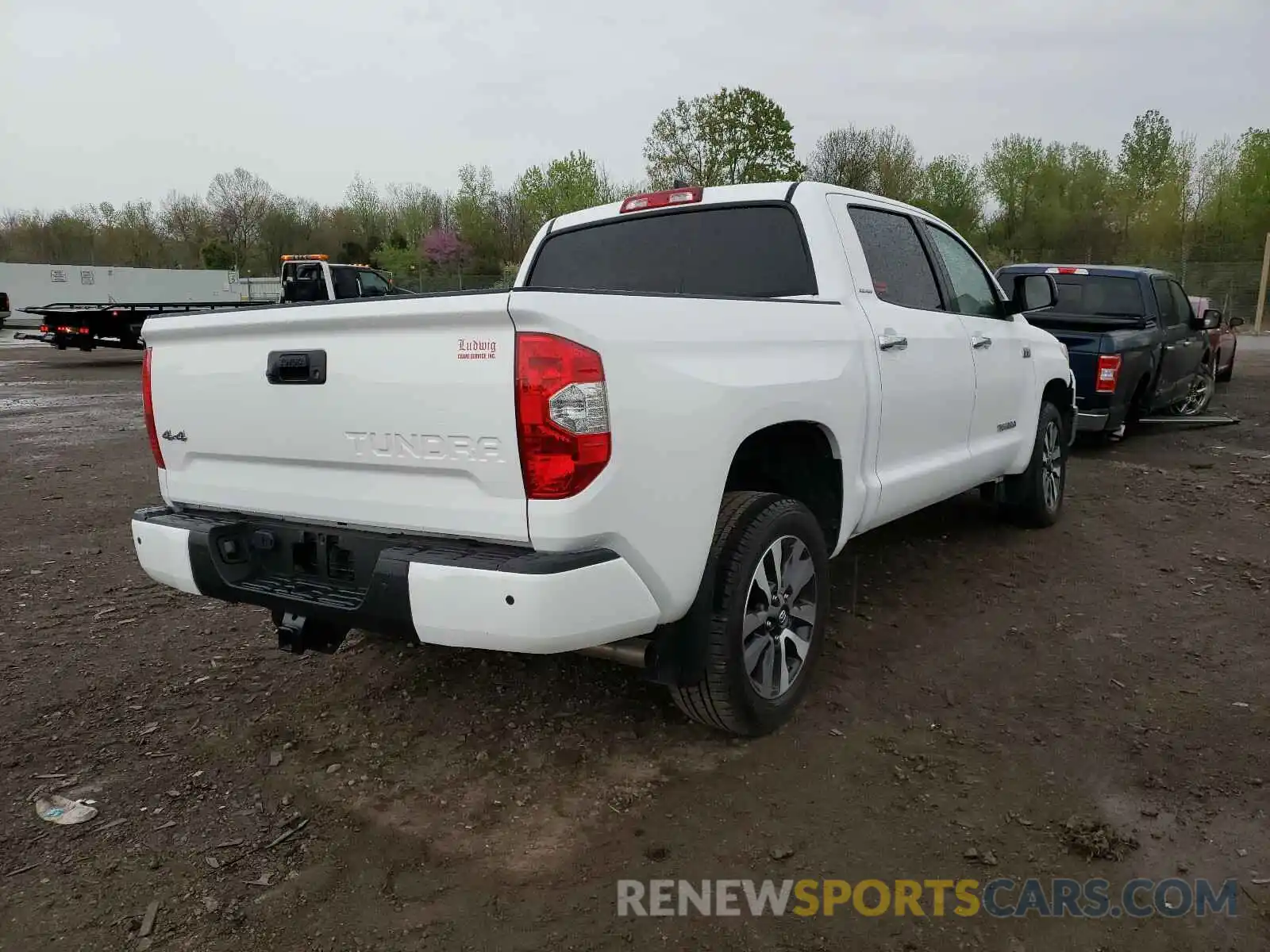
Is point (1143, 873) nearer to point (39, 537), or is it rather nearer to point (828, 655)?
point (828, 655)

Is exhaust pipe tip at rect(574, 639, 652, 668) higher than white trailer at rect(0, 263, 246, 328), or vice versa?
white trailer at rect(0, 263, 246, 328)

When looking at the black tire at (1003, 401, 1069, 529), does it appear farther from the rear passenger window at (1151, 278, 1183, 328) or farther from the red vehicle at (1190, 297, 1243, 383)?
the red vehicle at (1190, 297, 1243, 383)

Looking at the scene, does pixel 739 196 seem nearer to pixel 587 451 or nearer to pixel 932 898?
pixel 587 451

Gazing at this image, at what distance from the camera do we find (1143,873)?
8.11ft

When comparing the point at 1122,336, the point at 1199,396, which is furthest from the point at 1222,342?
the point at 1122,336

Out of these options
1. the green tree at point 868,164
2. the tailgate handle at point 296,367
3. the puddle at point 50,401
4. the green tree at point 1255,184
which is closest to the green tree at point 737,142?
the green tree at point 868,164

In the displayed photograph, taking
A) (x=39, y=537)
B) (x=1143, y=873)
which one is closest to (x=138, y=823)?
(x=1143, y=873)

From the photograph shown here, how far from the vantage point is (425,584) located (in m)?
2.43

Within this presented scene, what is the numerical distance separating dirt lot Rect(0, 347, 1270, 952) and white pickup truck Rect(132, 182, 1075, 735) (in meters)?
0.45

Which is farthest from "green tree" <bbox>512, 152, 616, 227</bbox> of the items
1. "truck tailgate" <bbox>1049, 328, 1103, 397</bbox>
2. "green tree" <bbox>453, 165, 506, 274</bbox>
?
"truck tailgate" <bbox>1049, 328, 1103, 397</bbox>

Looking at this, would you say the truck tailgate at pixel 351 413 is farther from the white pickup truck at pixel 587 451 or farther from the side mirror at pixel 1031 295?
the side mirror at pixel 1031 295

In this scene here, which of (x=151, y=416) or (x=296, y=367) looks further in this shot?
(x=151, y=416)

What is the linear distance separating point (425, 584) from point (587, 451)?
563 millimetres

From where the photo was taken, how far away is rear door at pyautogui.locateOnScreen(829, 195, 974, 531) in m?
3.72
